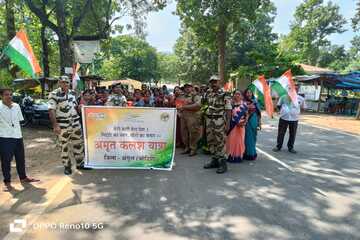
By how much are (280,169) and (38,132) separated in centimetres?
927

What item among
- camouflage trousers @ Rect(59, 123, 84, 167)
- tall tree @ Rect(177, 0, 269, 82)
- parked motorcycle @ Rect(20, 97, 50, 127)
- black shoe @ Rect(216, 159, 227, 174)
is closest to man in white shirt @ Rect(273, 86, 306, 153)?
black shoe @ Rect(216, 159, 227, 174)

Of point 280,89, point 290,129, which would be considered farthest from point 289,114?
point 280,89

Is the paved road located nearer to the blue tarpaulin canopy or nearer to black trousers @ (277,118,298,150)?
black trousers @ (277,118,298,150)

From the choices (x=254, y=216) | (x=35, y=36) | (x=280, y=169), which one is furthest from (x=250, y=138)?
(x=35, y=36)

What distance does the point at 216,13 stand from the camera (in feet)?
82.0

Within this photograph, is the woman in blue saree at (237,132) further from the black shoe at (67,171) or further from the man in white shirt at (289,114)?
the black shoe at (67,171)

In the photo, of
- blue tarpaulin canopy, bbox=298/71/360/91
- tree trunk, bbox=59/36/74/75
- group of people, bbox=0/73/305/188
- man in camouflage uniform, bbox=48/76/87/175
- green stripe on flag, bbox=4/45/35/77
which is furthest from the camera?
blue tarpaulin canopy, bbox=298/71/360/91

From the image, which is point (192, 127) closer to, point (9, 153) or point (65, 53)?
point (9, 153)

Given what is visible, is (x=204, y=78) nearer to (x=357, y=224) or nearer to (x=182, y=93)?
(x=182, y=93)

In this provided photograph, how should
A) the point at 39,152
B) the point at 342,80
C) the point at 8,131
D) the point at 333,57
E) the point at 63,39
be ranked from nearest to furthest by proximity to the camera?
1. the point at 8,131
2. the point at 39,152
3. the point at 63,39
4. the point at 342,80
5. the point at 333,57

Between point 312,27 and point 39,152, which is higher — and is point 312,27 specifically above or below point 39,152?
above

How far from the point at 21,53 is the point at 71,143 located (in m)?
1.91

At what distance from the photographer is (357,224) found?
4.46 meters

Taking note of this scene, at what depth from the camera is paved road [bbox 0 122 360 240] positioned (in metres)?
4.22
